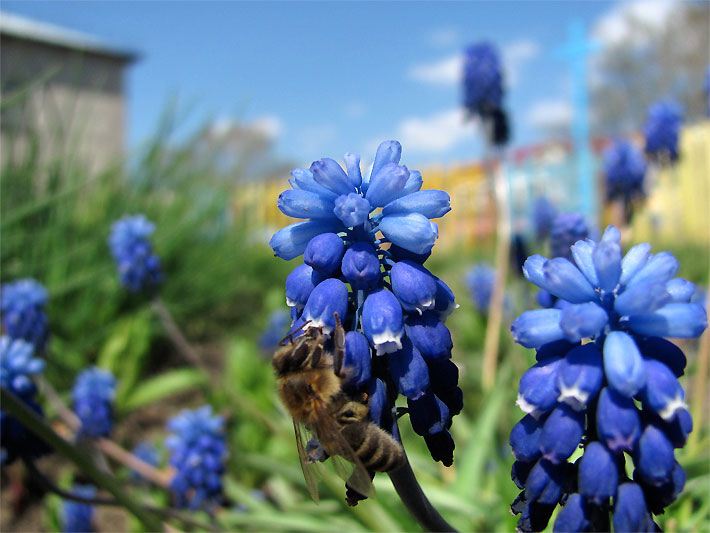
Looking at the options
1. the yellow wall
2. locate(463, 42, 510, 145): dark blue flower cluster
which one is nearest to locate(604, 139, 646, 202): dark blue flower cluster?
locate(463, 42, 510, 145): dark blue flower cluster

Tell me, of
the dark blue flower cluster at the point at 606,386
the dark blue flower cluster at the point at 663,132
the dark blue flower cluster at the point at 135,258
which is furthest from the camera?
the dark blue flower cluster at the point at 663,132

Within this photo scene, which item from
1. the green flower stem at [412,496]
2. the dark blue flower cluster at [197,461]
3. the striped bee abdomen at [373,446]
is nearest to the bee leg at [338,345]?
the striped bee abdomen at [373,446]

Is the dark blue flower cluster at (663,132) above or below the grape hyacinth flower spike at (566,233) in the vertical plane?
above

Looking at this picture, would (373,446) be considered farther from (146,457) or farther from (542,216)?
(542,216)

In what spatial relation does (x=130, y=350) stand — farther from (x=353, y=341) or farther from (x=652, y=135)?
(x=353, y=341)

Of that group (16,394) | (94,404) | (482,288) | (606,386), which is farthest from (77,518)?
(482,288)

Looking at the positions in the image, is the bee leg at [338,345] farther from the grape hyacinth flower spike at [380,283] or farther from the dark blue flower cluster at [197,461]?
the dark blue flower cluster at [197,461]

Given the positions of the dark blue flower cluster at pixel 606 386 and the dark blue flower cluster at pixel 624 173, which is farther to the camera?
the dark blue flower cluster at pixel 624 173
